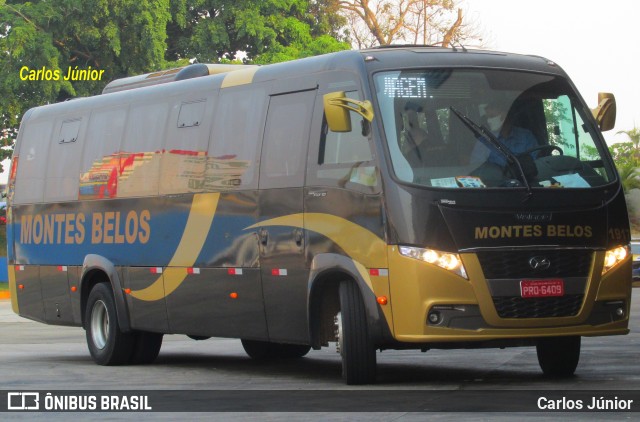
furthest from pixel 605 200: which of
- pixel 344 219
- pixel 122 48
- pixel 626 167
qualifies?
pixel 626 167

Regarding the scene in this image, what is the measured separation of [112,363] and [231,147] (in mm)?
3519

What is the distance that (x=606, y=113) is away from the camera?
518 inches

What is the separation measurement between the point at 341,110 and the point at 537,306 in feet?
7.44

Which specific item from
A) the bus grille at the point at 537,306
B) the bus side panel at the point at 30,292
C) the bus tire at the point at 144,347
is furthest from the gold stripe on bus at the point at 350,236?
the bus side panel at the point at 30,292

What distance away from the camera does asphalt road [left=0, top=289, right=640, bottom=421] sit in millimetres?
11117

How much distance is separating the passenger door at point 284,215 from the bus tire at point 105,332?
3341 mm

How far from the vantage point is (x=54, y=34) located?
148ft

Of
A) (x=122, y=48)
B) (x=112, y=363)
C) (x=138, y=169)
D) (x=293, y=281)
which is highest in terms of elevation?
(x=122, y=48)

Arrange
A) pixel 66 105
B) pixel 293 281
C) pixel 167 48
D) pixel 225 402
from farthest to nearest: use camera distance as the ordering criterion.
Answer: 1. pixel 167 48
2. pixel 66 105
3. pixel 293 281
4. pixel 225 402

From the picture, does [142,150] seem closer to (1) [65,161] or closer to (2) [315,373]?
(1) [65,161]

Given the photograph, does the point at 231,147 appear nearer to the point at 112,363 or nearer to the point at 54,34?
the point at 112,363

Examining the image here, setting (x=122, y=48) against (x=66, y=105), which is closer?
(x=66, y=105)

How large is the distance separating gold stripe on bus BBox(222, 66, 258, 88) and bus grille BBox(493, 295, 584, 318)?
388cm

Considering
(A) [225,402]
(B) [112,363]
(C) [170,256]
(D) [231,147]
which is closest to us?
(A) [225,402]
